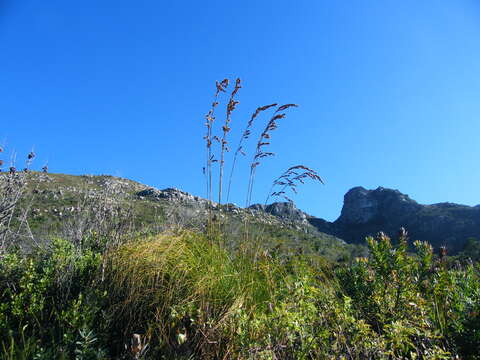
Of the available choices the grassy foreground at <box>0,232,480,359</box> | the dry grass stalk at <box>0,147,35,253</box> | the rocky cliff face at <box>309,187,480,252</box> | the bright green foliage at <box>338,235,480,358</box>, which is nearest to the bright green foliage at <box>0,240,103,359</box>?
the grassy foreground at <box>0,232,480,359</box>

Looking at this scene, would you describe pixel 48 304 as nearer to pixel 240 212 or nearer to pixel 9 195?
pixel 9 195

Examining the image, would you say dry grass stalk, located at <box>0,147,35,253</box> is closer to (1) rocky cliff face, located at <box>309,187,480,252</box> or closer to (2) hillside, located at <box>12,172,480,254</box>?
A: (2) hillside, located at <box>12,172,480,254</box>

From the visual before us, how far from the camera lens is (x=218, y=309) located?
2574 mm

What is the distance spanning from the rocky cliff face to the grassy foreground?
5559 centimetres

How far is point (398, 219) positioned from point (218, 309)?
A: 88.7 meters

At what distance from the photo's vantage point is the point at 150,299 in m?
2.65

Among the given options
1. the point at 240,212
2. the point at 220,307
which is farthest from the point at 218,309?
the point at 240,212

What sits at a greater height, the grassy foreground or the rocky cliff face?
the rocky cliff face

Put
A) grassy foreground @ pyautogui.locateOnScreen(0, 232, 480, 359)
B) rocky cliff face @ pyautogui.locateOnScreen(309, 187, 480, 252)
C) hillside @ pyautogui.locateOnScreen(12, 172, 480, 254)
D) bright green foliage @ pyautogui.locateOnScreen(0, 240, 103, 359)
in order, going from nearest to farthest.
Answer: grassy foreground @ pyautogui.locateOnScreen(0, 232, 480, 359) < bright green foliage @ pyautogui.locateOnScreen(0, 240, 103, 359) < hillside @ pyautogui.locateOnScreen(12, 172, 480, 254) < rocky cliff face @ pyautogui.locateOnScreen(309, 187, 480, 252)

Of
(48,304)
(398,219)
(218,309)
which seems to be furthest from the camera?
(398,219)

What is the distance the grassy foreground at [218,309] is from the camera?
7.17 feet

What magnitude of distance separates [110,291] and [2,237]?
2.54 m

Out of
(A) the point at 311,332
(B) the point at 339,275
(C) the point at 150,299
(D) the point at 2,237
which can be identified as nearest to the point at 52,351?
(C) the point at 150,299

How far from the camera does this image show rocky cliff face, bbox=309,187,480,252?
5816cm
